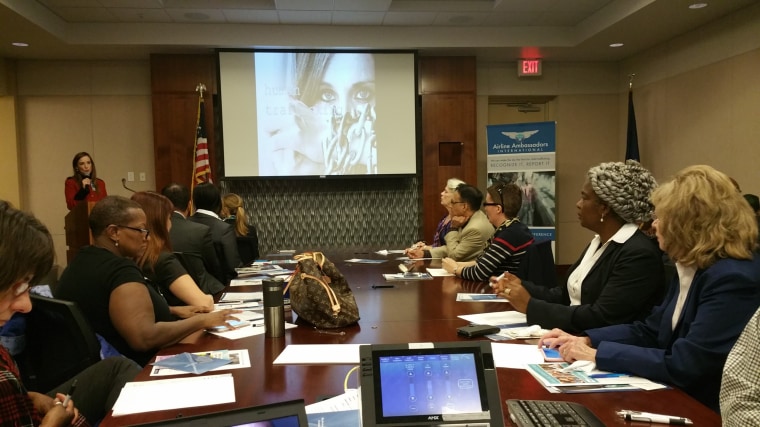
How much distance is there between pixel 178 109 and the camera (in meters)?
7.12

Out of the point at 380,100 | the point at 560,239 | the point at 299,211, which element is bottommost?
the point at 560,239

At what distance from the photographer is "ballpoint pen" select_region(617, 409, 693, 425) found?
1291mm

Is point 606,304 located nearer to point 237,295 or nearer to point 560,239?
point 237,295

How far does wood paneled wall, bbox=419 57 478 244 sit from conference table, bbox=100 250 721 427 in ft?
13.1

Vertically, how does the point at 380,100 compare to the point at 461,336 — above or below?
above

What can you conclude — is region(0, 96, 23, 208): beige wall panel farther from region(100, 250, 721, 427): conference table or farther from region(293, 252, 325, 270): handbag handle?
region(293, 252, 325, 270): handbag handle

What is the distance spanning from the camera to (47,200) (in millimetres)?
7422

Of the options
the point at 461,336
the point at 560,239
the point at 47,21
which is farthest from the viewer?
the point at 560,239

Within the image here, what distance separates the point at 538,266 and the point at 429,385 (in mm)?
2311

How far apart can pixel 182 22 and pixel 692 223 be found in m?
6.23

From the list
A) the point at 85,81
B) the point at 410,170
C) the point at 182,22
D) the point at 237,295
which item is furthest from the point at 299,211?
the point at 237,295

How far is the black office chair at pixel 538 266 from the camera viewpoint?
338 centimetres

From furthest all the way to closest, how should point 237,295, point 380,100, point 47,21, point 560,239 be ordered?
point 560,239 → point 380,100 → point 47,21 → point 237,295

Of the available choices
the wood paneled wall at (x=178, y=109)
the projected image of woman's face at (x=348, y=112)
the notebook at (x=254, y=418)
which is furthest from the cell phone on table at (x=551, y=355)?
the wood paneled wall at (x=178, y=109)
